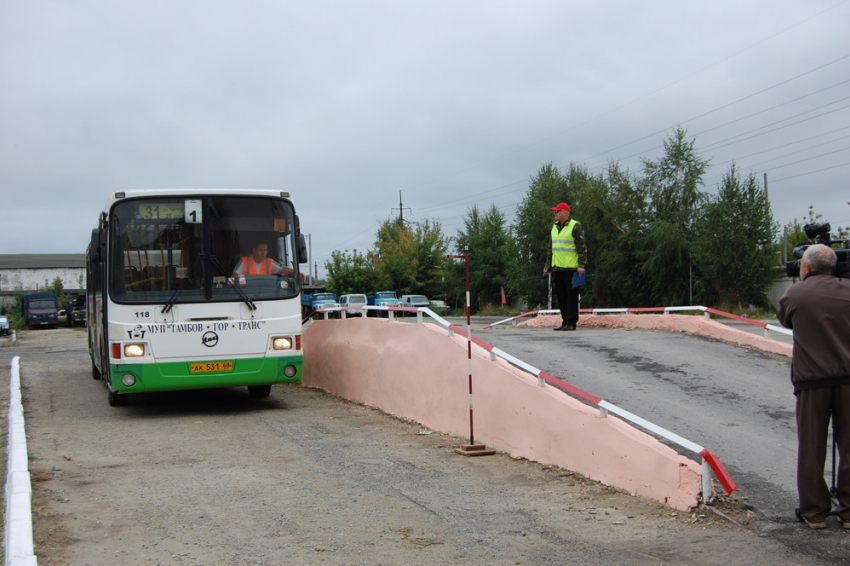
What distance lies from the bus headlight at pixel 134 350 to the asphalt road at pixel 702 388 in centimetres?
500

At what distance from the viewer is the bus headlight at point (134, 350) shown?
34.7ft

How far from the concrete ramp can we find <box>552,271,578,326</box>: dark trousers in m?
3.15

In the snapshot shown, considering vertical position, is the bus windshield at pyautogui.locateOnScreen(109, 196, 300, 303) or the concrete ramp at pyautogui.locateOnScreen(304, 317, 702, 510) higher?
the bus windshield at pyautogui.locateOnScreen(109, 196, 300, 303)

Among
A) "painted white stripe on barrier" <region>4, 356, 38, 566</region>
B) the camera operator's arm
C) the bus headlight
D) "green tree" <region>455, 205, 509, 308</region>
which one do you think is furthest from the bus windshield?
"green tree" <region>455, 205, 509, 308</region>

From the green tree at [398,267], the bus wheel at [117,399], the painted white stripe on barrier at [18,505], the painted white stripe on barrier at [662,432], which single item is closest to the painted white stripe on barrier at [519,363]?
the painted white stripe on barrier at [662,432]

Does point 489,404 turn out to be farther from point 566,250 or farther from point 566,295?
point 566,295

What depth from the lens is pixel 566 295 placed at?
13367mm

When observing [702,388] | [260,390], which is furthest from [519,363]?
[260,390]

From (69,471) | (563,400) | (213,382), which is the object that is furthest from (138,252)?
(563,400)

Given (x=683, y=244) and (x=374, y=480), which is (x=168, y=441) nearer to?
(x=374, y=480)

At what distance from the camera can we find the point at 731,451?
7.05 m

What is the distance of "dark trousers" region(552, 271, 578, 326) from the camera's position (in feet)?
42.3

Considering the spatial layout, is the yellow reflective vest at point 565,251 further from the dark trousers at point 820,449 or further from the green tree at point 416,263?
the green tree at point 416,263

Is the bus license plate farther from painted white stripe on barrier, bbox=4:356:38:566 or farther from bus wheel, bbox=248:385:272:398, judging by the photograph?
painted white stripe on barrier, bbox=4:356:38:566
